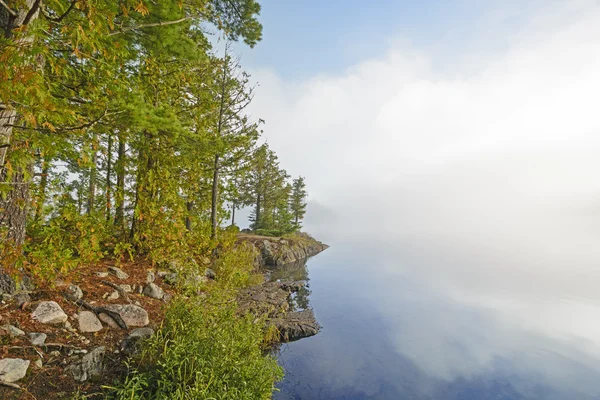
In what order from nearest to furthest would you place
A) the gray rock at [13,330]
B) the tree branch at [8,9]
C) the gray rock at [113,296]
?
the tree branch at [8,9] → the gray rock at [13,330] → the gray rock at [113,296]

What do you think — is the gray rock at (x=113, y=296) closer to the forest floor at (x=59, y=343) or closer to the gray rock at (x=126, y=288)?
the forest floor at (x=59, y=343)

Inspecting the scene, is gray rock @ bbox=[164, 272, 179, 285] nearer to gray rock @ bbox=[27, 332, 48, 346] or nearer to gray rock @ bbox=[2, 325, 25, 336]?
gray rock @ bbox=[27, 332, 48, 346]

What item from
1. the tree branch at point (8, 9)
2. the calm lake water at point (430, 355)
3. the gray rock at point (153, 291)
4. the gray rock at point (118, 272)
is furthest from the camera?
the calm lake water at point (430, 355)

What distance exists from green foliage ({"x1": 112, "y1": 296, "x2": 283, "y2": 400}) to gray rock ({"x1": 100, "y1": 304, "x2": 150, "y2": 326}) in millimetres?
539

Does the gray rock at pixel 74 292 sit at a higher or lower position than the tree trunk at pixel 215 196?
lower

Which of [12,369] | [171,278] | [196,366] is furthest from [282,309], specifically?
[12,369]

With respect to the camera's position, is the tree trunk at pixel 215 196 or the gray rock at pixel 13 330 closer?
the gray rock at pixel 13 330

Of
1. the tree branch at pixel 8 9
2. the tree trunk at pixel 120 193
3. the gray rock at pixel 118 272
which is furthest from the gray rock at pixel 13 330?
the tree trunk at pixel 120 193

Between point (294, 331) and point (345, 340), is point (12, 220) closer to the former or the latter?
point (294, 331)

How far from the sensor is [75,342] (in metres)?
4.16

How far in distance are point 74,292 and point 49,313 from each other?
2.65 feet

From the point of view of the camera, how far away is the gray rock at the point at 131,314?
5.11 meters

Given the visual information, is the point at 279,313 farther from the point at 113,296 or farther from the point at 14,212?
the point at 14,212

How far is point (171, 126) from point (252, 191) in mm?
27826
